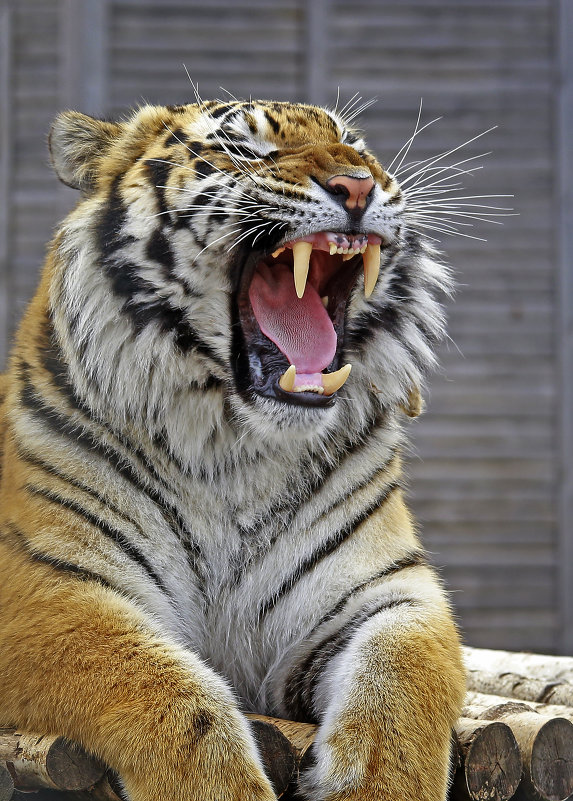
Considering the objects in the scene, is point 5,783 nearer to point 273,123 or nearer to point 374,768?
point 374,768

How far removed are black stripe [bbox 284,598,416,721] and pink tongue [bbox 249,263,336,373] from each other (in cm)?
54

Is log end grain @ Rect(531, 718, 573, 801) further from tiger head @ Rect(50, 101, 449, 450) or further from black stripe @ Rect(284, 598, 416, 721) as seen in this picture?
tiger head @ Rect(50, 101, 449, 450)

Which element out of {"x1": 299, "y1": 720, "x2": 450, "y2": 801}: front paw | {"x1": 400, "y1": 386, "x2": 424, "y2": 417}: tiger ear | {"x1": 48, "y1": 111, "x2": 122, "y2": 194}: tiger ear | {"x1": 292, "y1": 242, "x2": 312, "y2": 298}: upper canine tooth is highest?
{"x1": 48, "y1": 111, "x2": 122, "y2": 194}: tiger ear

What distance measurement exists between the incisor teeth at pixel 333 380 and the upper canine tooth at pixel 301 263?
18 centimetres

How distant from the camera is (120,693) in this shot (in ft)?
6.76

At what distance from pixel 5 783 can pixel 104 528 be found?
543mm

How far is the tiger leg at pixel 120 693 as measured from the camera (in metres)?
1.98

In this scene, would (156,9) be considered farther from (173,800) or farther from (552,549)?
(173,800)

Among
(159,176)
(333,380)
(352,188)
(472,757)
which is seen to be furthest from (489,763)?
(159,176)

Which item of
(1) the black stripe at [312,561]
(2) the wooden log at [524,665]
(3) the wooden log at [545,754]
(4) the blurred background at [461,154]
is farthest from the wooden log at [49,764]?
(4) the blurred background at [461,154]

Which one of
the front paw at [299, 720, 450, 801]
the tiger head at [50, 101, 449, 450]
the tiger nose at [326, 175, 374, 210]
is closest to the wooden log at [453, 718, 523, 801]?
the front paw at [299, 720, 450, 801]

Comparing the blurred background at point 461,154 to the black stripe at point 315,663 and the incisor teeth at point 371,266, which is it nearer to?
the black stripe at point 315,663

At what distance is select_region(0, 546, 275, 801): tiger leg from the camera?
198 cm

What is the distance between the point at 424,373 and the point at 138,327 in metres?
0.73
